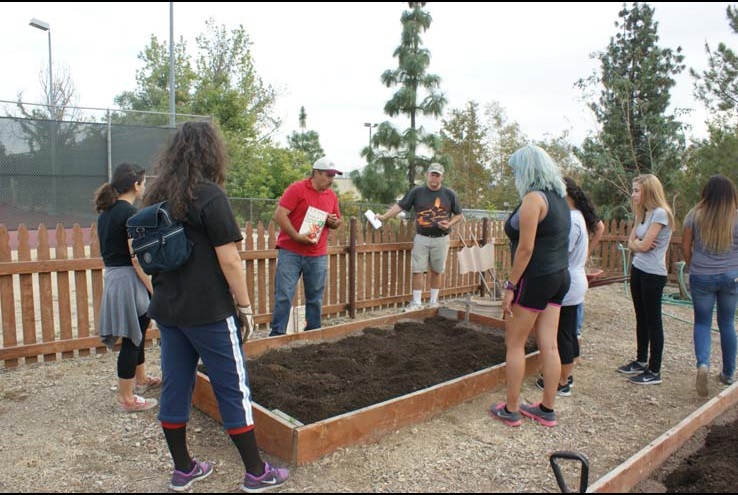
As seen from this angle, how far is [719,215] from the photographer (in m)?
4.24

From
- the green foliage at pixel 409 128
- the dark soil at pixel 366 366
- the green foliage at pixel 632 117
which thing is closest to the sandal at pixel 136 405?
the dark soil at pixel 366 366

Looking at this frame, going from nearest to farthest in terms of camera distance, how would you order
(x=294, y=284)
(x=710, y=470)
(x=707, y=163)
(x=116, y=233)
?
(x=710, y=470) < (x=116, y=233) < (x=294, y=284) < (x=707, y=163)

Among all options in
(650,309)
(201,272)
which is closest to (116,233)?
(201,272)

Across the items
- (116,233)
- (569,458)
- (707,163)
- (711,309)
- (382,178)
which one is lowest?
(569,458)

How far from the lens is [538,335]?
360cm

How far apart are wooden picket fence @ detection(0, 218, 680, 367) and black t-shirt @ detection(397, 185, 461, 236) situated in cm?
43

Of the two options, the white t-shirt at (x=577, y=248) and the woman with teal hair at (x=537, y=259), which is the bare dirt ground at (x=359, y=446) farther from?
the white t-shirt at (x=577, y=248)

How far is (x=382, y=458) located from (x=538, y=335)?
1333mm

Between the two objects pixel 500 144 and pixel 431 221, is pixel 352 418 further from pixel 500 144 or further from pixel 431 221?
pixel 500 144

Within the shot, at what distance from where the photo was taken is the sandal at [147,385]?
413cm

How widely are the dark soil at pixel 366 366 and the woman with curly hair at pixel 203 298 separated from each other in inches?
31.5

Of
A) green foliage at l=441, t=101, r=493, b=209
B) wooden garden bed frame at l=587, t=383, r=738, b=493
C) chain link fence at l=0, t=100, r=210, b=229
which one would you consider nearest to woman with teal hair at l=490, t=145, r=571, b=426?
wooden garden bed frame at l=587, t=383, r=738, b=493

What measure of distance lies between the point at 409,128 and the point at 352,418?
9.37 m

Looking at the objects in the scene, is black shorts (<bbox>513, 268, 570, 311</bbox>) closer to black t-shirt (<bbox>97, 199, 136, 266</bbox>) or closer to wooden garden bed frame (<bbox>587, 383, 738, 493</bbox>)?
wooden garden bed frame (<bbox>587, 383, 738, 493</bbox>)
